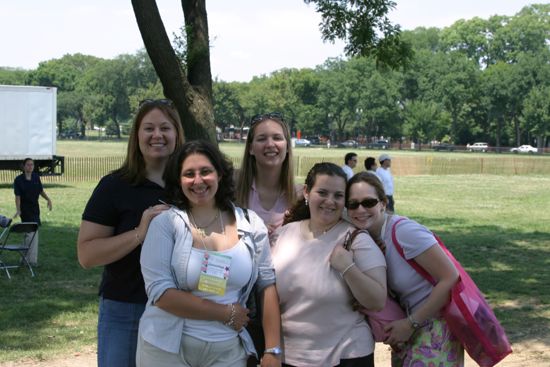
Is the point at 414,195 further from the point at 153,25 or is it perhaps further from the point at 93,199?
the point at 93,199

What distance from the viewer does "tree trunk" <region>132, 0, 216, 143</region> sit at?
24.7 ft

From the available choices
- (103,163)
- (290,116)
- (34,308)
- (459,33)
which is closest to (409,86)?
(290,116)

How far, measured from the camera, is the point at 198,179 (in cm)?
298

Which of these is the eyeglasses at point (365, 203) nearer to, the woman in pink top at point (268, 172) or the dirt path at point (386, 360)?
the woman in pink top at point (268, 172)

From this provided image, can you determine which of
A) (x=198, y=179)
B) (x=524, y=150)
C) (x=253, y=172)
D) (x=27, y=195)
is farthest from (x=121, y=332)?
(x=524, y=150)

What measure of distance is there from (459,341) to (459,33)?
427 feet

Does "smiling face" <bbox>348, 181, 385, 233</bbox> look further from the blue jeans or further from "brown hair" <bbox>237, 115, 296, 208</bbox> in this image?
the blue jeans

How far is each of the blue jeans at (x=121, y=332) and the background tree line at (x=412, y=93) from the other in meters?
80.8

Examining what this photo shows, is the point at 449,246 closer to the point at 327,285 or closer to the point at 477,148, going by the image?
→ the point at 327,285

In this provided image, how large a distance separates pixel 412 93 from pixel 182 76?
102 m

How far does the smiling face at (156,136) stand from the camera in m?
3.31

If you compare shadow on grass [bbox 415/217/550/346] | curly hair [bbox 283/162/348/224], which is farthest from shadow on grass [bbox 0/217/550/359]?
curly hair [bbox 283/162/348/224]

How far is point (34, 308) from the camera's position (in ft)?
29.6

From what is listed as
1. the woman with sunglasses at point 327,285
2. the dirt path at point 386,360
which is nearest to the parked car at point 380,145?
the dirt path at point 386,360
